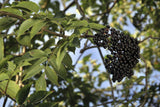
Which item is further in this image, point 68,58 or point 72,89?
point 72,89

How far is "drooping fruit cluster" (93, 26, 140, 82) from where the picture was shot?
1.62 metres

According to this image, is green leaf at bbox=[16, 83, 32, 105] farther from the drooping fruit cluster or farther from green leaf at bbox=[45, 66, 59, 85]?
the drooping fruit cluster

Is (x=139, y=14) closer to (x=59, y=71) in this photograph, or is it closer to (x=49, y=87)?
(x=49, y=87)

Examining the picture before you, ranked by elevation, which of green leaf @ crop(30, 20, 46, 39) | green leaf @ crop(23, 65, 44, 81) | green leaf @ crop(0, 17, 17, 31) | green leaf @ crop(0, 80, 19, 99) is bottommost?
green leaf @ crop(0, 80, 19, 99)

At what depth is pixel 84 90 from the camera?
3199mm

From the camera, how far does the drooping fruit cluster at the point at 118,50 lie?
1621 mm

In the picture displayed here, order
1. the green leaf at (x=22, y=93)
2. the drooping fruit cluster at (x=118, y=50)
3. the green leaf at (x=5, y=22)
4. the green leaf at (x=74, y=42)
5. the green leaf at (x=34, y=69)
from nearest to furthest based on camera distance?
the green leaf at (x=22, y=93), the green leaf at (x=74, y=42), the green leaf at (x=34, y=69), the drooping fruit cluster at (x=118, y=50), the green leaf at (x=5, y=22)

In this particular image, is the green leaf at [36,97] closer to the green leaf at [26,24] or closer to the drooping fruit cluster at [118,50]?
the green leaf at [26,24]

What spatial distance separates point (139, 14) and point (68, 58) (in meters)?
2.36

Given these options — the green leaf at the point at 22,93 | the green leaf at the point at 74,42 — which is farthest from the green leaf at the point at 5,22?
the green leaf at the point at 22,93

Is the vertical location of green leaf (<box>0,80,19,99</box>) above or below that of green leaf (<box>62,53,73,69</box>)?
below

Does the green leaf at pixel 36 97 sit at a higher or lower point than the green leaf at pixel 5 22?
lower

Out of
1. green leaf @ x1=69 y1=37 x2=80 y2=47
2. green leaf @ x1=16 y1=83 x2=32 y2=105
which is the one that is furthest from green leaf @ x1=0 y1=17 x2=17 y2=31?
green leaf @ x1=16 y1=83 x2=32 y2=105

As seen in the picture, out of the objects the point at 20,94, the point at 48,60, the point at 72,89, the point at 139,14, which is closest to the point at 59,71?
the point at 48,60
